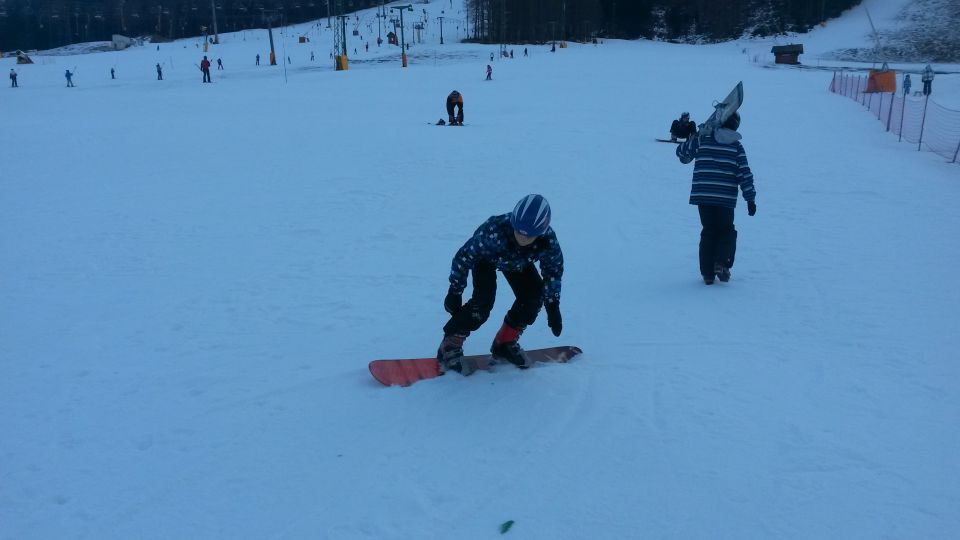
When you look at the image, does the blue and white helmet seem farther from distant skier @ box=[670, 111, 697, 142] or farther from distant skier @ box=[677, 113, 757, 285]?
distant skier @ box=[670, 111, 697, 142]

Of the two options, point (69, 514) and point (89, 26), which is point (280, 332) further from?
point (89, 26)

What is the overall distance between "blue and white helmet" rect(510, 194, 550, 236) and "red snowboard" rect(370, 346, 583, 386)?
1283mm

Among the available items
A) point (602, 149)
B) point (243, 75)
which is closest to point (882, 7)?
point (243, 75)

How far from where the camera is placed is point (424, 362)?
484cm

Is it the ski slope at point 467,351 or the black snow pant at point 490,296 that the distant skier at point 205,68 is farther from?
the black snow pant at point 490,296

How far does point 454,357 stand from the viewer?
15.5ft

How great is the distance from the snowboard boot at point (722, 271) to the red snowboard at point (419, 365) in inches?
98.1

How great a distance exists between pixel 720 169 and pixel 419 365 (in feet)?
11.7

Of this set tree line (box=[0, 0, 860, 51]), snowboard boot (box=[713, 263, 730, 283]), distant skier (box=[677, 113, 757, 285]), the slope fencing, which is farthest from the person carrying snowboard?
tree line (box=[0, 0, 860, 51])

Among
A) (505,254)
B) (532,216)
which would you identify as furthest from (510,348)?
(532,216)

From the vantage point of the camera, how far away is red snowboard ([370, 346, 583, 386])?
462 centimetres

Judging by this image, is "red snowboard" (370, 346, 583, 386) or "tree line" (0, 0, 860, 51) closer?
"red snowboard" (370, 346, 583, 386)

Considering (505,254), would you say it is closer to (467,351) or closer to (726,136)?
(467,351)

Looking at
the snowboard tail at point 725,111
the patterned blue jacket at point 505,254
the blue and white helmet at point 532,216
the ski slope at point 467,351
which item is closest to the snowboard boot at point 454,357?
the ski slope at point 467,351
